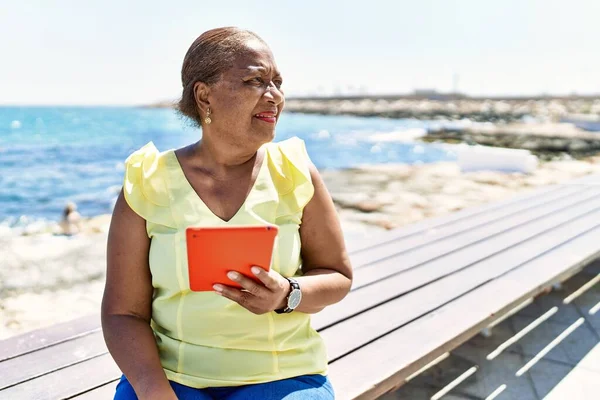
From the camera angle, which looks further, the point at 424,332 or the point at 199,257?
the point at 424,332

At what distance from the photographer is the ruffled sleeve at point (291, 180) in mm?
1562

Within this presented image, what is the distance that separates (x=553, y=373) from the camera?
2.76 m

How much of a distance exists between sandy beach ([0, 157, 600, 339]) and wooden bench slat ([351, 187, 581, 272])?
494 mm

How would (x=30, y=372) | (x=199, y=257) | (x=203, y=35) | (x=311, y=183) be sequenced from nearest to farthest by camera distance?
(x=199, y=257), (x=203, y=35), (x=311, y=183), (x=30, y=372)

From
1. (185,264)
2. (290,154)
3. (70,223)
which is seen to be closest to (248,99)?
(290,154)

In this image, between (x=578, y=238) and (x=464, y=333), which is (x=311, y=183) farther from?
(x=578, y=238)

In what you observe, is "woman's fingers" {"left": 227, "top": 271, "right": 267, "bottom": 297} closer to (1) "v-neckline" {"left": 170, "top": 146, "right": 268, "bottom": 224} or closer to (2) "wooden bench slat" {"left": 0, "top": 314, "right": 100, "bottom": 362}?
(1) "v-neckline" {"left": 170, "top": 146, "right": 268, "bottom": 224}

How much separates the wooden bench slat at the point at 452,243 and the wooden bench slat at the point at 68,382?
1.25m

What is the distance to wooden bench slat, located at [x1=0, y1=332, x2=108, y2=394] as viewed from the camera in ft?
5.94

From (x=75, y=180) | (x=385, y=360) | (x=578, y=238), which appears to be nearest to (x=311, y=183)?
(x=385, y=360)

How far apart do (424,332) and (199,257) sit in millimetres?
1369

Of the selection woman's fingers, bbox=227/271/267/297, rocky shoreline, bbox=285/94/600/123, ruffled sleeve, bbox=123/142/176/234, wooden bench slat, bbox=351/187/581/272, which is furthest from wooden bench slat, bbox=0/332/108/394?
rocky shoreline, bbox=285/94/600/123

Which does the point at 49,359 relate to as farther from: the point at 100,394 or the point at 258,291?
the point at 258,291

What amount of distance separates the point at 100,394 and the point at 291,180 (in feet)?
3.10
